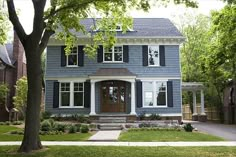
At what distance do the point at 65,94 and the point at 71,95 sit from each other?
500 millimetres

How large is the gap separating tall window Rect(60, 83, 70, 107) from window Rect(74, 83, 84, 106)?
1.75 ft

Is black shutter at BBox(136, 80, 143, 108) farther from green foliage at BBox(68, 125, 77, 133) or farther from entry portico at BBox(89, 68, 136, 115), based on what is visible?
green foliage at BBox(68, 125, 77, 133)

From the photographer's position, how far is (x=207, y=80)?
29.3 meters

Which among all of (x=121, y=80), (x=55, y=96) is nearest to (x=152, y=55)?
(x=121, y=80)

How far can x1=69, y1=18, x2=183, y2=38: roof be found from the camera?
25516 millimetres

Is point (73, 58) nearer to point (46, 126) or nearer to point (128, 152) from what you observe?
point (46, 126)

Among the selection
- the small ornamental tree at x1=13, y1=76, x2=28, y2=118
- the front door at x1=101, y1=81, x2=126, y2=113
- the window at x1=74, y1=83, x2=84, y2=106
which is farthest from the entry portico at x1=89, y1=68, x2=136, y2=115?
the small ornamental tree at x1=13, y1=76, x2=28, y2=118

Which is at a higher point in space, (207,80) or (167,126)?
(207,80)

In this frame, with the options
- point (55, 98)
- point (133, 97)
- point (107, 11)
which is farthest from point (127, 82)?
point (107, 11)

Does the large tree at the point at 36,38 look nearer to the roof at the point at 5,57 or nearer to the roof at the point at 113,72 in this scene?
the roof at the point at 113,72

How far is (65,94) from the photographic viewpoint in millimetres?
25156

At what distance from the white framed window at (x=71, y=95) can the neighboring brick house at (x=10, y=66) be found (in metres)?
7.48

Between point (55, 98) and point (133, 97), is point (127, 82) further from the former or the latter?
point (55, 98)

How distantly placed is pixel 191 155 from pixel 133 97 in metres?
13.5
